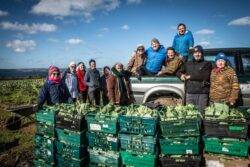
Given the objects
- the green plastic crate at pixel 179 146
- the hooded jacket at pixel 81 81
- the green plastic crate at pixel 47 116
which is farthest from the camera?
the hooded jacket at pixel 81 81

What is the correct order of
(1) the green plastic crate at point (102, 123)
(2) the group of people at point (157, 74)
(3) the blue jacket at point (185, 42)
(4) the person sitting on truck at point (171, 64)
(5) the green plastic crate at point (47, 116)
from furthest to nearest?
(3) the blue jacket at point (185, 42) < (4) the person sitting on truck at point (171, 64) < (5) the green plastic crate at point (47, 116) < (2) the group of people at point (157, 74) < (1) the green plastic crate at point (102, 123)

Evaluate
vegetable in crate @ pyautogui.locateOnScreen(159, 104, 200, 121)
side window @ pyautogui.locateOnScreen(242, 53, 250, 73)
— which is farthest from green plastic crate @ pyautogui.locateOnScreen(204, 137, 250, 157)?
side window @ pyautogui.locateOnScreen(242, 53, 250, 73)

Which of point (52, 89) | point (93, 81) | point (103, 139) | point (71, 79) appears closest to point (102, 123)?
point (103, 139)

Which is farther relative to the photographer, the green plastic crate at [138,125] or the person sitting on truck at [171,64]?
the person sitting on truck at [171,64]

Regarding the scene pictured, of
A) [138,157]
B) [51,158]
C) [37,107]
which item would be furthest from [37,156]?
[138,157]

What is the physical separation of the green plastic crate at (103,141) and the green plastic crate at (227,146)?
191cm

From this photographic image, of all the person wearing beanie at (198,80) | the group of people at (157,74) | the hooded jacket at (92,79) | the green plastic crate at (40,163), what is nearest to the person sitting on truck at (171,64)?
the group of people at (157,74)

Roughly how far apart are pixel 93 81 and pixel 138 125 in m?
5.33

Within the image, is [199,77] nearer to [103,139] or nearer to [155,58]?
[155,58]

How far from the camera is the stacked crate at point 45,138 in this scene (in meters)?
7.02

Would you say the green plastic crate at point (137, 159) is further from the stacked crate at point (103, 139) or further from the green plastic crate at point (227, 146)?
the green plastic crate at point (227, 146)

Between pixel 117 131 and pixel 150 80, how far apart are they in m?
2.44

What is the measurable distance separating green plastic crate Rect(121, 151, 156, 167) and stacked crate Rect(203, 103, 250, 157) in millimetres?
1149

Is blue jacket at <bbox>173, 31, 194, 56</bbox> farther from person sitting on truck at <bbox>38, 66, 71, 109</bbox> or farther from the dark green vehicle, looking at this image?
person sitting on truck at <bbox>38, 66, 71, 109</bbox>
